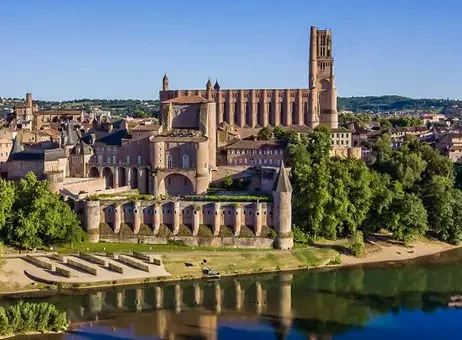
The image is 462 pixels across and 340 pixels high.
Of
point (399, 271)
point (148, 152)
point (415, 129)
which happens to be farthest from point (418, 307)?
point (415, 129)

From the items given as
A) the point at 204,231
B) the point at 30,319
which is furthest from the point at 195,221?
the point at 30,319

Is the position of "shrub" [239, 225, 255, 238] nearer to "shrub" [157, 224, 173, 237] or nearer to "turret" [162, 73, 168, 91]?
"shrub" [157, 224, 173, 237]

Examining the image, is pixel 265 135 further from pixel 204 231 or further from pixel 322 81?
pixel 204 231

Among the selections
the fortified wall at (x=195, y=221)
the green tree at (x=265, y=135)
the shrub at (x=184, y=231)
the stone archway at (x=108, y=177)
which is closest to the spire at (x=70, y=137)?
the stone archway at (x=108, y=177)

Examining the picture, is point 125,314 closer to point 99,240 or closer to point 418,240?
point 99,240

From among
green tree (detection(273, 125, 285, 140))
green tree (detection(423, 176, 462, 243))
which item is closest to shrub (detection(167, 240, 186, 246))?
green tree (detection(423, 176, 462, 243))

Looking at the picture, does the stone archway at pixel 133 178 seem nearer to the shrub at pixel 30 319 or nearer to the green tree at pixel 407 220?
the green tree at pixel 407 220
